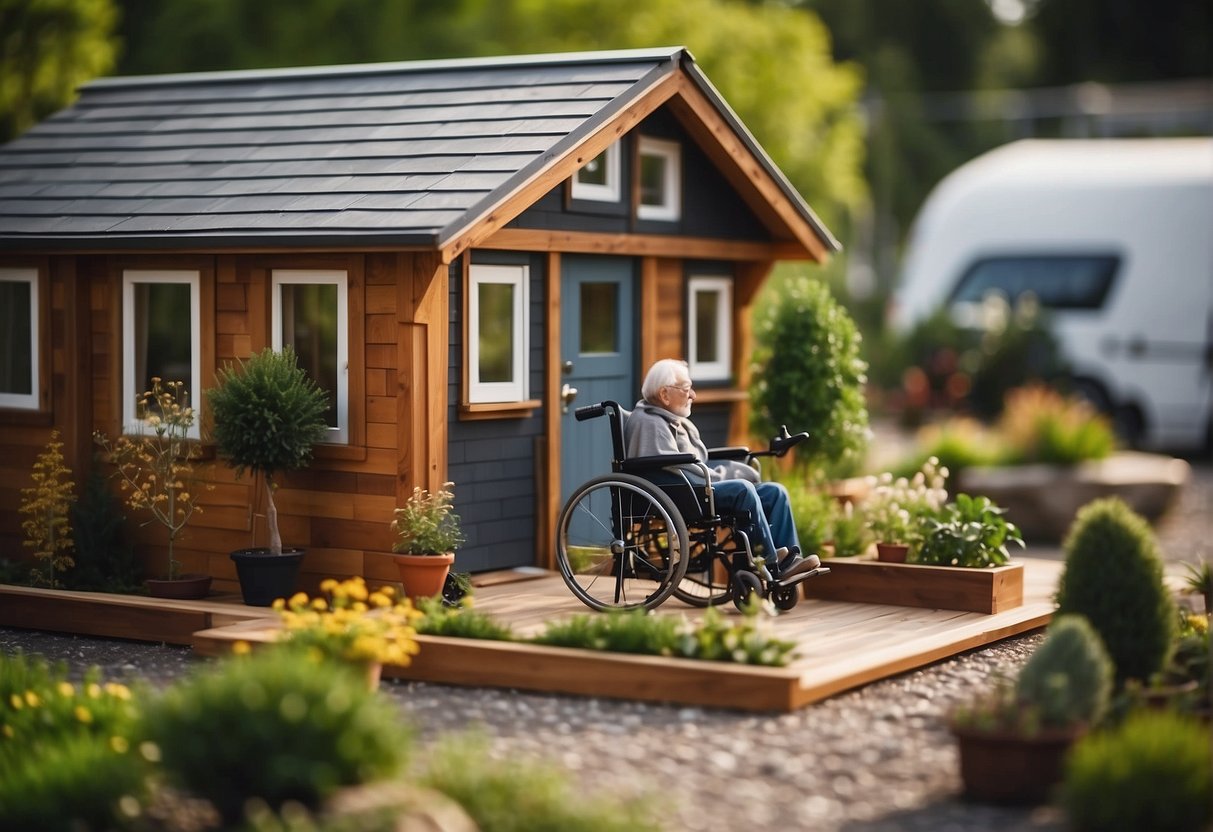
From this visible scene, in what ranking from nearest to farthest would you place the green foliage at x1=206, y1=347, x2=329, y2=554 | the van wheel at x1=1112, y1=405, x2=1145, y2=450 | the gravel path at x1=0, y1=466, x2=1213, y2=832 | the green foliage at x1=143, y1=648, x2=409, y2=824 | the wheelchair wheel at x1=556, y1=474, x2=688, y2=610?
the green foliage at x1=143, y1=648, x2=409, y2=824
the gravel path at x1=0, y1=466, x2=1213, y2=832
the wheelchair wheel at x1=556, y1=474, x2=688, y2=610
the green foliage at x1=206, y1=347, x2=329, y2=554
the van wheel at x1=1112, y1=405, x2=1145, y2=450

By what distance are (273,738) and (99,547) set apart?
5.63 m

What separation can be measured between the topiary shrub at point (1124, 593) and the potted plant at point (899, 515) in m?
2.83

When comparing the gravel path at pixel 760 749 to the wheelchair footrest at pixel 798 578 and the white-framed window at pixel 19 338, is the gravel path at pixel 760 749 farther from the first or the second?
the white-framed window at pixel 19 338

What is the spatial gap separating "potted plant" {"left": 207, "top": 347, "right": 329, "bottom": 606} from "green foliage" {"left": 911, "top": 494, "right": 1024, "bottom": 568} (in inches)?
149

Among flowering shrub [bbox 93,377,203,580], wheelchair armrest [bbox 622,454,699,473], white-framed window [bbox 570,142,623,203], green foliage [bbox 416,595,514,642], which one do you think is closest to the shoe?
wheelchair armrest [bbox 622,454,699,473]

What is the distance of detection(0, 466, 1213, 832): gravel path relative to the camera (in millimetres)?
6746

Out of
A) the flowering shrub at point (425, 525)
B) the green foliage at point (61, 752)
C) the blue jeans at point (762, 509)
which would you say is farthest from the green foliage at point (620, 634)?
the green foliage at point (61, 752)

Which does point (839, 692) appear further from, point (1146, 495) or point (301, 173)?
point (1146, 495)

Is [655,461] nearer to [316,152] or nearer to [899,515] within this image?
[899,515]

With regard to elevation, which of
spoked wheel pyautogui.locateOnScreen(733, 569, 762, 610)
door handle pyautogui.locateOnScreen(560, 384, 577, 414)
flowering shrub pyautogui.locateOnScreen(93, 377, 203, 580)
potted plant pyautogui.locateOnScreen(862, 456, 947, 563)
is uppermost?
door handle pyautogui.locateOnScreen(560, 384, 577, 414)

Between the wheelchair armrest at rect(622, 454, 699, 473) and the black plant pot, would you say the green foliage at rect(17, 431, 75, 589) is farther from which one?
the wheelchair armrest at rect(622, 454, 699, 473)

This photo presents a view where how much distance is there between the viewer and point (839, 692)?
864 centimetres

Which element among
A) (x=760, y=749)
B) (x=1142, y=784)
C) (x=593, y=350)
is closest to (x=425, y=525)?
(x=593, y=350)

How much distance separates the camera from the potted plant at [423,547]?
10.0 m
